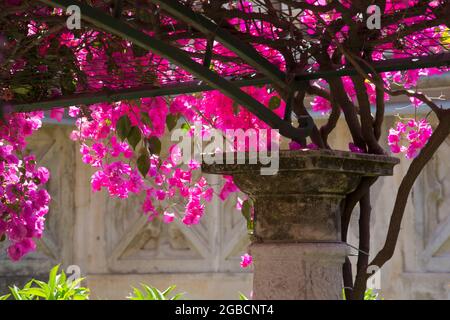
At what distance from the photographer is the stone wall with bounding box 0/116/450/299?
5.47m

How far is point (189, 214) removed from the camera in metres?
3.89

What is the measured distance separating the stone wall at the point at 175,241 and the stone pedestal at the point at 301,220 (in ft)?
10.9

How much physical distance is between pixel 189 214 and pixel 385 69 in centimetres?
181

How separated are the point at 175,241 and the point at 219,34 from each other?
Result: 4.31m

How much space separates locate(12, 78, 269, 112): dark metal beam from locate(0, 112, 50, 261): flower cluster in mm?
419

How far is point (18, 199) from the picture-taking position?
3340 mm

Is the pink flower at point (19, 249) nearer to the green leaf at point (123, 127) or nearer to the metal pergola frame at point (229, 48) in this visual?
the green leaf at point (123, 127)

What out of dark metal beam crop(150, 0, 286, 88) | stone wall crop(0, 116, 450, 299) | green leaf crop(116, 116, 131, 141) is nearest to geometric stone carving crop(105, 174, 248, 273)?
stone wall crop(0, 116, 450, 299)

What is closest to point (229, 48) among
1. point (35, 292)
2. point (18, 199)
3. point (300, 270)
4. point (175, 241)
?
point (300, 270)

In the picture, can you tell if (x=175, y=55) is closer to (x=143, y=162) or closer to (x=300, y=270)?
(x=300, y=270)

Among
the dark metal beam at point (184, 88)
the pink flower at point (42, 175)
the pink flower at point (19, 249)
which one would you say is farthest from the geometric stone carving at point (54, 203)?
the dark metal beam at point (184, 88)

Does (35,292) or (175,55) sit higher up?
(175,55)
